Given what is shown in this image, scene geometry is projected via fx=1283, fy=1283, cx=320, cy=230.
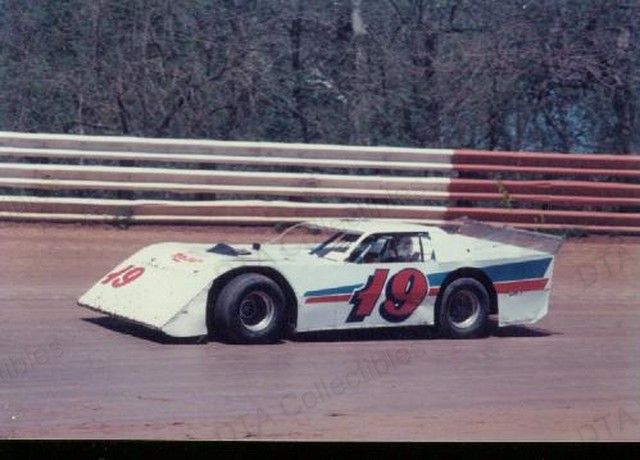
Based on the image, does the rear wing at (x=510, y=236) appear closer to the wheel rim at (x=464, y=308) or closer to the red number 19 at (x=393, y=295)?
the wheel rim at (x=464, y=308)

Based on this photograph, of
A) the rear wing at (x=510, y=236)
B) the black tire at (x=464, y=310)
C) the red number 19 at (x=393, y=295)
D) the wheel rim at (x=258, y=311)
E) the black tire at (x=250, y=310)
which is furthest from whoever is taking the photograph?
the rear wing at (x=510, y=236)

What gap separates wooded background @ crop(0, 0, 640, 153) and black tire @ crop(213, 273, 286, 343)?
648cm

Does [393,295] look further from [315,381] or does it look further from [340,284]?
[315,381]

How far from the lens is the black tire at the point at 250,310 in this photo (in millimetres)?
9180

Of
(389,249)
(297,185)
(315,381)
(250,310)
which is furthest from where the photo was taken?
(297,185)

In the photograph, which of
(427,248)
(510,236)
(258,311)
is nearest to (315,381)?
(258,311)

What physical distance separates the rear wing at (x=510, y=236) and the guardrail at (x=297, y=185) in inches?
126

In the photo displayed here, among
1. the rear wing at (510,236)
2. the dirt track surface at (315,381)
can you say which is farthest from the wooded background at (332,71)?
the rear wing at (510,236)

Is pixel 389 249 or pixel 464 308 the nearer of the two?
pixel 389 249

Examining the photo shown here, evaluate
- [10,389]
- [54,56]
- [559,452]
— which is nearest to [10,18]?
[54,56]

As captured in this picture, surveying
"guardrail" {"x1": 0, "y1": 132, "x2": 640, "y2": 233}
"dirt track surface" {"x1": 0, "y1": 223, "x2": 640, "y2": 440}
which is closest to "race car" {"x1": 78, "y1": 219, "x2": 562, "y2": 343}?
"dirt track surface" {"x1": 0, "y1": 223, "x2": 640, "y2": 440}

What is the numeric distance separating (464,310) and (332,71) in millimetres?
6494

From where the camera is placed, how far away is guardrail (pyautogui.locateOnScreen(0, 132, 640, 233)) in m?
13.9

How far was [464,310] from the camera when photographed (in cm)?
1017
